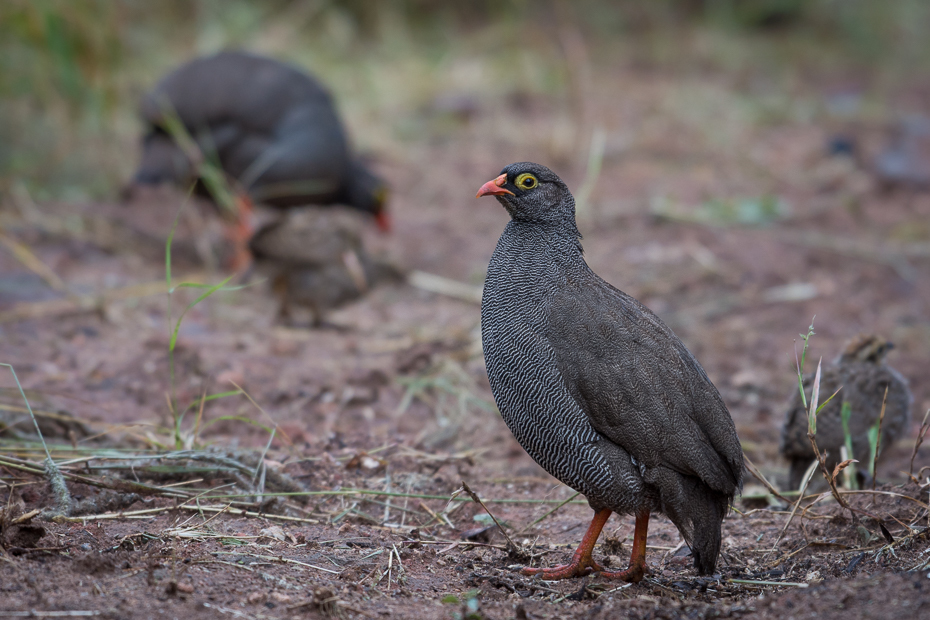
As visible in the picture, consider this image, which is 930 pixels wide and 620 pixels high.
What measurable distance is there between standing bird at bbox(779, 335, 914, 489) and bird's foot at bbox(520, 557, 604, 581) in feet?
4.50

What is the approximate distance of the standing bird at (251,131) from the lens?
8.05m

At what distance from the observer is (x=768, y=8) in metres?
15.2

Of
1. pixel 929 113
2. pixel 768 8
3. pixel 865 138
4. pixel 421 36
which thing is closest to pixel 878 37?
pixel 768 8

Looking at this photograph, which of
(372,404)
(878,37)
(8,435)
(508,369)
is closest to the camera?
(508,369)

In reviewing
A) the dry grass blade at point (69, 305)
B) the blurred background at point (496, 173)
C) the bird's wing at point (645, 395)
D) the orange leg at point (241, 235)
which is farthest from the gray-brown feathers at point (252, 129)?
the bird's wing at point (645, 395)

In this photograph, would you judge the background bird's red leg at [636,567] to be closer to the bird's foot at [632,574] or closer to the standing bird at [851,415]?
the bird's foot at [632,574]

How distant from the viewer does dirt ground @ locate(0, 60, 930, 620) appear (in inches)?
115

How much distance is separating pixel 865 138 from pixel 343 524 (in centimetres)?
947

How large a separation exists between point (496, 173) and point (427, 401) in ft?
15.6

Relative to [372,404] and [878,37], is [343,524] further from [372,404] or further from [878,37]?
[878,37]

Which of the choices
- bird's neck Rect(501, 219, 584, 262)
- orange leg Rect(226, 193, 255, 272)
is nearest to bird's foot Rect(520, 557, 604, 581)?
bird's neck Rect(501, 219, 584, 262)

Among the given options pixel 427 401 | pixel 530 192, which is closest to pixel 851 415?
pixel 530 192

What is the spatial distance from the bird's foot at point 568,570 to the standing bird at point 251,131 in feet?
17.8

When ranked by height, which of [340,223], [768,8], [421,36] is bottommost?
[340,223]
